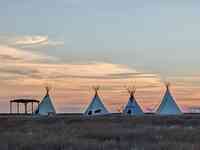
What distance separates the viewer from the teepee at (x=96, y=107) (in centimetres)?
9525

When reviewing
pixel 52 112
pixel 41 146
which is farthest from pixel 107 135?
pixel 52 112

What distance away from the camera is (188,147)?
2369cm

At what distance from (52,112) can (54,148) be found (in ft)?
236

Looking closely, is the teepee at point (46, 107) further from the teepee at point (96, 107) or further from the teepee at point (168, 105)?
the teepee at point (168, 105)

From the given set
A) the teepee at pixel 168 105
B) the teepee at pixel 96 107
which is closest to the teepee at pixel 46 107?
the teepee at pixel 96 107

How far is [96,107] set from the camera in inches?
3777

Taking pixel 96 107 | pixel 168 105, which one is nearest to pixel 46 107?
pixel 96 107

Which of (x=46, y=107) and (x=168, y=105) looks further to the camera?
(x=46, y=107)

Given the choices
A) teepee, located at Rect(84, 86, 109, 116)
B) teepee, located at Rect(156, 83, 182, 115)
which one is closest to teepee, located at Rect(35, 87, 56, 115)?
teepee, located at Rect(84, 86, 109, 116)

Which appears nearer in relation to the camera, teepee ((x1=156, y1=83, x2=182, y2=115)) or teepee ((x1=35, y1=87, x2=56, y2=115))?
teepee ((x1=156, y1=83, x2=182, y2=115))

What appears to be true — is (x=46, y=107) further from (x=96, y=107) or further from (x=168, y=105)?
(x=168, y=105)

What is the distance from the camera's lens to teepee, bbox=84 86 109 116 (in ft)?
313

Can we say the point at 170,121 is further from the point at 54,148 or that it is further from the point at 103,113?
the point at 54,148

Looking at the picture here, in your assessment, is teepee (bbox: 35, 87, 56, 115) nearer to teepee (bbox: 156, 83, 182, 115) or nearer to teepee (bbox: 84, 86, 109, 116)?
teepee (bbox: 84, 86, 109, 116)
